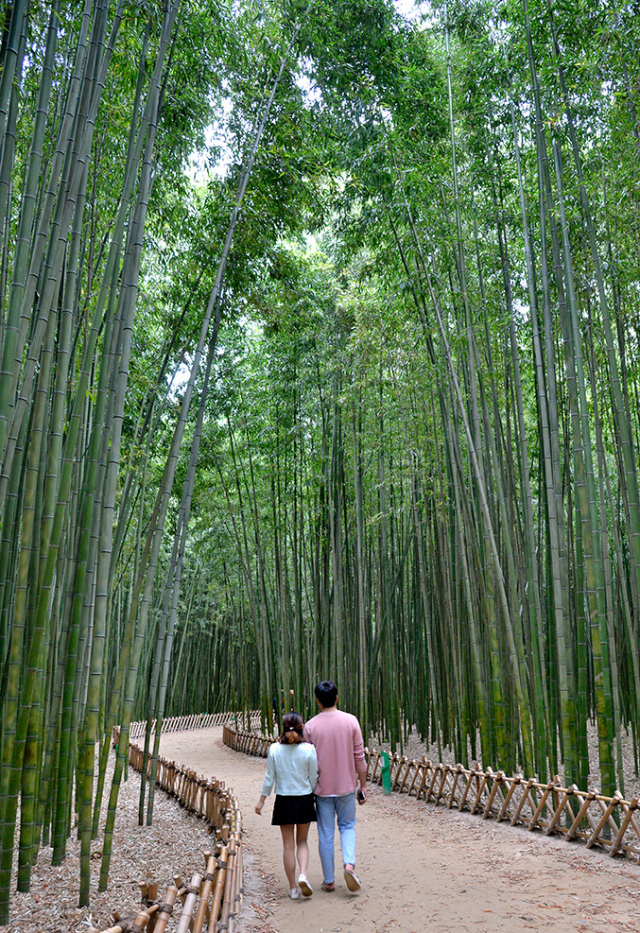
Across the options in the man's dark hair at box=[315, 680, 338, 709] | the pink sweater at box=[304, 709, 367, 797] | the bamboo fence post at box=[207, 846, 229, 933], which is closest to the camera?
the bamboo fence post at box=[207, 846, 229, 933]

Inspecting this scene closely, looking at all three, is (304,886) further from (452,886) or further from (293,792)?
(452,886)

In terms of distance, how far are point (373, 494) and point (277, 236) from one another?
4090 millimetres

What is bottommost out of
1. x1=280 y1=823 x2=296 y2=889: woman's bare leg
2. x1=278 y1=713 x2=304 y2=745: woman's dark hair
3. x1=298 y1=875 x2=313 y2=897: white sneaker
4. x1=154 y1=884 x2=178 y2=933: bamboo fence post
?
x1=298 y1=875 x2=313 y2=897: white sneaker

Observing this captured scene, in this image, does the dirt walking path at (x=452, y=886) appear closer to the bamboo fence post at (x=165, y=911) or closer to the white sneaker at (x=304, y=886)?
the white sneaker at (x=304, y=886)

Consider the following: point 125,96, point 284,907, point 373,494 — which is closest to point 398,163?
point 125,96

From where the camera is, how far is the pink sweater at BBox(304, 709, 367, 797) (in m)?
2.81

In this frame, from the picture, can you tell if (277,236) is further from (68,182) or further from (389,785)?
(389,785)

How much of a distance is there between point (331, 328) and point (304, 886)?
5631mm

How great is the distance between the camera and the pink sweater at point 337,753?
2.81 meters

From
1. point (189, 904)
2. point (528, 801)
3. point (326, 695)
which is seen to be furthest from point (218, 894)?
point (528, 801)

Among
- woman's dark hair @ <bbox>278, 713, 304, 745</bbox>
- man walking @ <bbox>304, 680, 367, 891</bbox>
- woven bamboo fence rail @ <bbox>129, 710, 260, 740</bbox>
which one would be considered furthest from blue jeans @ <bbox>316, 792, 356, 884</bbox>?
woven bamboo fence rail @ <bbox>129, 710, 260, 740</bbox>

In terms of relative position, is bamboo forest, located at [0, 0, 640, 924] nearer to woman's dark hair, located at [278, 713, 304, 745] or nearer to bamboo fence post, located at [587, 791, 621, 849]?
bamboo fence post, located at [587, 791, 621, 849]

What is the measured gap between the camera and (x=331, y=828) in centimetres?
278

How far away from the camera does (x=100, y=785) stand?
288 centimetres
